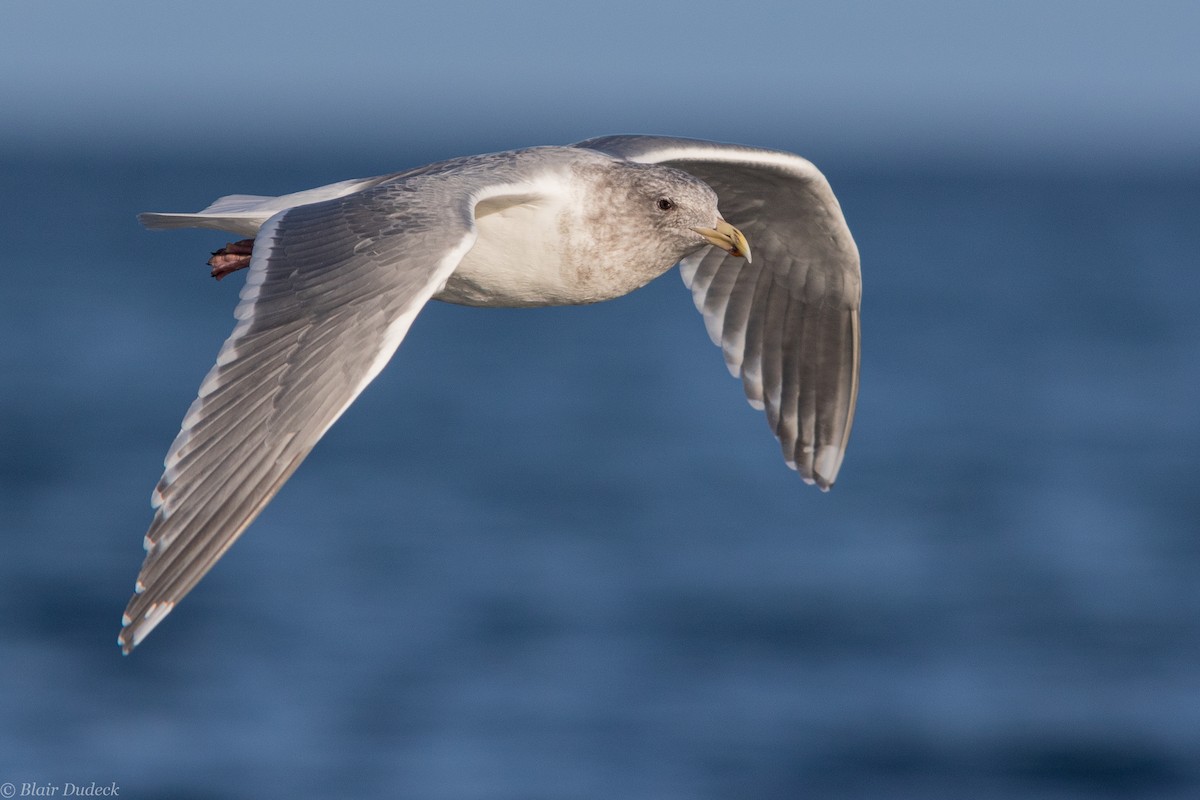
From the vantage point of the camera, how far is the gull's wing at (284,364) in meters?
6.99

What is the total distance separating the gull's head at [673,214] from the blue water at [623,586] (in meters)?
8.89

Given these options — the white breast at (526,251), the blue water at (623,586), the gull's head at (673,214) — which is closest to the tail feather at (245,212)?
the white breast at (526,251)

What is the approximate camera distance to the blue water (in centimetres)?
1817

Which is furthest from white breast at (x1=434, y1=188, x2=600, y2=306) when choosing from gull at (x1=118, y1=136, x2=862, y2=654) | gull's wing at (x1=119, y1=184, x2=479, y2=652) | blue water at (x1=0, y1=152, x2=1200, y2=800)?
blue water at (x1=0, y1=152, x2=1200, y2=800)

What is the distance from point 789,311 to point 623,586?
1403 centimetres

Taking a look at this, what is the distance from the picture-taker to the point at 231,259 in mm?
9477

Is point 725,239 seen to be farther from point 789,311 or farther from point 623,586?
point 623,586

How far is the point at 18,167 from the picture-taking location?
13400cm

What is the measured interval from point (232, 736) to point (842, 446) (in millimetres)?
9106

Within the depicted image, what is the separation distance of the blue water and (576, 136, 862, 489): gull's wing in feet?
23.4

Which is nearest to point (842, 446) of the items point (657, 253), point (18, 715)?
point (657, 253)

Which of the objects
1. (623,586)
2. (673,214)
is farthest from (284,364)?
(623,586)

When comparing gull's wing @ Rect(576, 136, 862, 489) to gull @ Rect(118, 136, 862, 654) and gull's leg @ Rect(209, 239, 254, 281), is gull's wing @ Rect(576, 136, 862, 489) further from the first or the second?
gull's leg @ Rect(209, 239, 254, 281)

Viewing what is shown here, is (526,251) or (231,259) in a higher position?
(526,251)
